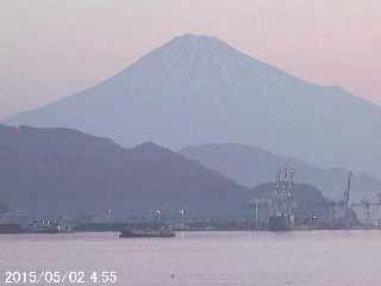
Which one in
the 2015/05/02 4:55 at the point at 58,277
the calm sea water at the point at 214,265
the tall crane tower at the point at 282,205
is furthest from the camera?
the tall crane tower at the point at 282,205

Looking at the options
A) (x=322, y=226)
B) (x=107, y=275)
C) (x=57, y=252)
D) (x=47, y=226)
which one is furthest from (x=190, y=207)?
(x=107, y=275)

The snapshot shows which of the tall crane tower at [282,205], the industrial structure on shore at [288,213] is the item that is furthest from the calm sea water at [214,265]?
the industrial structure on shore at [288,213]

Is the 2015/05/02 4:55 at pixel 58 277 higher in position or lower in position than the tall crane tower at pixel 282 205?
lower

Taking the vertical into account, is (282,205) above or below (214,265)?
above

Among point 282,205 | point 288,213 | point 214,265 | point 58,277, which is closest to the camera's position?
point 58,277

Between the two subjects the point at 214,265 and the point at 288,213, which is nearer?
the point at 214,265

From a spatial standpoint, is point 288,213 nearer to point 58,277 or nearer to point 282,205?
point 282,205

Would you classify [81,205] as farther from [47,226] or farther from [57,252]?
[57,252]

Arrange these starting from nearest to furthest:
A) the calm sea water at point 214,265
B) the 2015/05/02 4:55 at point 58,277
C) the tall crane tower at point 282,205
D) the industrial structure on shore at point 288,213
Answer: the 2015/05/02 4:55 at point 58,277, the calm sea water at point 214,265, the tall crane tower at point 282,205, the industrial structure on shore at point 288,213

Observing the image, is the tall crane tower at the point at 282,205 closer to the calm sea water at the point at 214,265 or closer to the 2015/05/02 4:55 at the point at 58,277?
the calm sea water at the point at 214,265

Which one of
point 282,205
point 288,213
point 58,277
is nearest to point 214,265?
point 58,277

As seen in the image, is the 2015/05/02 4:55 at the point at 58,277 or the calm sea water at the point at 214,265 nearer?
the 2015/05/02 4:55 at the point at 58,277
